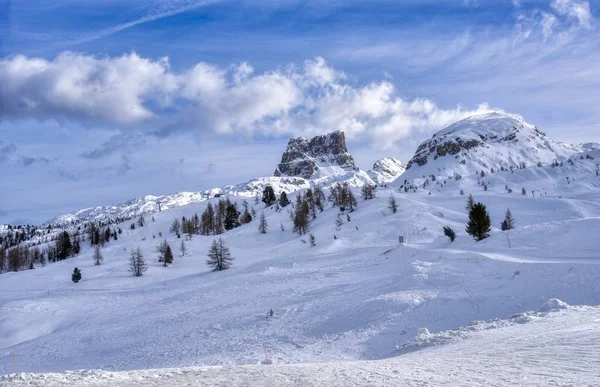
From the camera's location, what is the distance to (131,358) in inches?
1085

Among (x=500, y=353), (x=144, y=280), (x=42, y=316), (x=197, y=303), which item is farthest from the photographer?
(x=144, y=280)

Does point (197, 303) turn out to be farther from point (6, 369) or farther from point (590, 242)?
point (590, 242)

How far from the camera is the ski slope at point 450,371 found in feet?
34.4

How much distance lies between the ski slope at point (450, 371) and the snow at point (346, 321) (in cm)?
5

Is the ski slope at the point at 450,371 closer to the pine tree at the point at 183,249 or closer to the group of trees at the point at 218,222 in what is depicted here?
the pine tree at the point at 183,249

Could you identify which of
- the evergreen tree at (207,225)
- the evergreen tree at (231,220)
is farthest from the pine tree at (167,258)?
the evergreen tree at (207,225)

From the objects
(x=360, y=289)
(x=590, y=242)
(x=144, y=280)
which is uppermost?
(x=590, y=242)

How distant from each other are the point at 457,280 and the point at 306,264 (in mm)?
23590

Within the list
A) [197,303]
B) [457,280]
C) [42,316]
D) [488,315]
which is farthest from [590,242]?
[42,316]

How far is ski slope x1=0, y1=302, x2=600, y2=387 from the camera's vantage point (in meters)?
10.5

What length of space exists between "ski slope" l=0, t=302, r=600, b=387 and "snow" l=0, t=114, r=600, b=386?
5 centimetres

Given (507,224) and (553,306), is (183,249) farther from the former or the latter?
(553,306)

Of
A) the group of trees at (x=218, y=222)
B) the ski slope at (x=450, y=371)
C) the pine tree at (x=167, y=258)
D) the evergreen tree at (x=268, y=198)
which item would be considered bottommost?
the pine tree at (x=167, y=258)

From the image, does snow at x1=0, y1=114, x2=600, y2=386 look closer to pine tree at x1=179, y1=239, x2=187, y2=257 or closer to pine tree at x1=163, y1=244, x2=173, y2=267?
pine tree at x1=163, y1=244, x2=173, y2=267
